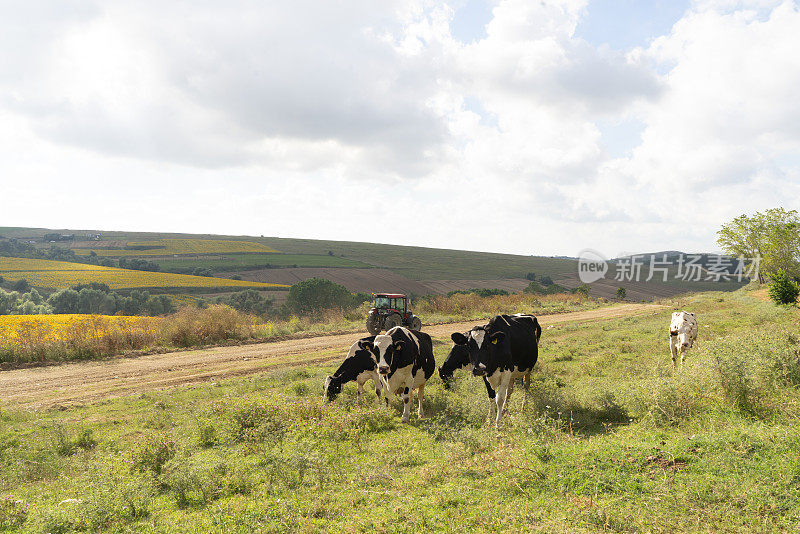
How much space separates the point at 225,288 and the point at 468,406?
60.9m

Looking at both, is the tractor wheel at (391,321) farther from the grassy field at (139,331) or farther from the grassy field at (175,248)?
the grassy field at (175,248)

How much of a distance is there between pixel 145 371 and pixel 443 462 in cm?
1434

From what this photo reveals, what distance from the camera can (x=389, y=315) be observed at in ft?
68.1

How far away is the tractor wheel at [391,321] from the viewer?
802 inches

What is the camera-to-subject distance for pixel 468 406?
9289 millimetres

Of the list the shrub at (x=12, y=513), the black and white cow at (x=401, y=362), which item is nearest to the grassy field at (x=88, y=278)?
the shrub at (x=12, y=513)

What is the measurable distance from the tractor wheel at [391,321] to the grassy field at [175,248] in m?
93.2

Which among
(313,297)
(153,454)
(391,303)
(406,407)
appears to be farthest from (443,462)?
(313,297)

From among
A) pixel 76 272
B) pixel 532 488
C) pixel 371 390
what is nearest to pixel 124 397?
pixel 371 390

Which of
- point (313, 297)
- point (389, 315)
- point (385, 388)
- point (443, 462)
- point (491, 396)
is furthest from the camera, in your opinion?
point (313, 297)

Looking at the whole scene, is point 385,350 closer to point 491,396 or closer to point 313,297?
point 491,396
